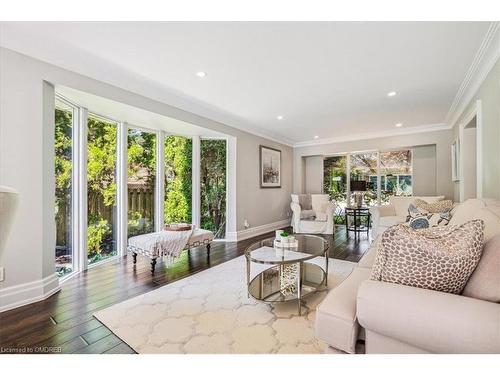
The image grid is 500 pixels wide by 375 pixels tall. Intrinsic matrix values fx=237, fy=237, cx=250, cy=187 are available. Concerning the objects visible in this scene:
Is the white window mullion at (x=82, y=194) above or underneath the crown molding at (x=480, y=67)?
→ underneath

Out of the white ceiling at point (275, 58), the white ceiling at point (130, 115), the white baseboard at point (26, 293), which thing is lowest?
the white baseboard at point (26, 293)

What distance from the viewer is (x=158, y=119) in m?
3.47

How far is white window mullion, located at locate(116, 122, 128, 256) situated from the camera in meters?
3.54

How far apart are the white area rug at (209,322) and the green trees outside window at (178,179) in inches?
77.5

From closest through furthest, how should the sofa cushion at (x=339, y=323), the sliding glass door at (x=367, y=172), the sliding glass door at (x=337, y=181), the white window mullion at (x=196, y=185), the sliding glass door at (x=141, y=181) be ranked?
the sofa cushion at (x=339, y=323)
the sliding glass door at (x=141, y=181)
the white window mullion at (x=196, y=185)
the sliding glass door at (x=367, y=172)
the sliding glass door at (x=337, y=181)

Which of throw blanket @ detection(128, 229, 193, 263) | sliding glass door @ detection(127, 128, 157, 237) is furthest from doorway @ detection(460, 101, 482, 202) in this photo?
sliding glass door @ detection(127, 128, 157, 237)

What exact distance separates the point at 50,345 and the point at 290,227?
4.92 meters

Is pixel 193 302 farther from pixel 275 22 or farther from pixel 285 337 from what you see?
pixel 275 22

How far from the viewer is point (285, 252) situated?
2234 mm

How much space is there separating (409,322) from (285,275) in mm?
1281

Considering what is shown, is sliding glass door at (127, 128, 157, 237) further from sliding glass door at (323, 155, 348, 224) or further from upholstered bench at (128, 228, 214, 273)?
sliding glass door at (323, 155, 348, 224)

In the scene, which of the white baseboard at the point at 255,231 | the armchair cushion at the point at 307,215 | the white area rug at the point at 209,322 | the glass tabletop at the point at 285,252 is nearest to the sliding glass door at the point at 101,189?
the white area rug at the point at 209,322

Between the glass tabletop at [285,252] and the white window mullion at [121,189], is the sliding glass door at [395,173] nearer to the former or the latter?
the glass tabletop at [285,252]

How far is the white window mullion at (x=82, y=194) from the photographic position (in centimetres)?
295
